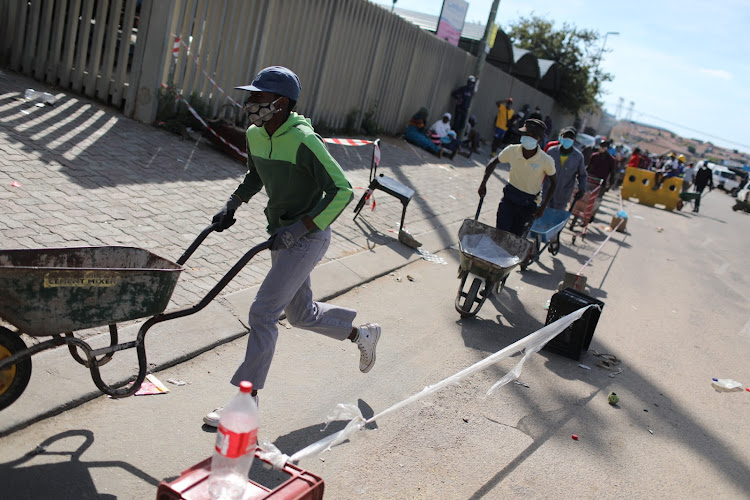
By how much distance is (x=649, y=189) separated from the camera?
72.4 ft

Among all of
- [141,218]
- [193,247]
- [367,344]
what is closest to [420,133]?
[141,218]

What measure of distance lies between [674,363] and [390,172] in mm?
7638

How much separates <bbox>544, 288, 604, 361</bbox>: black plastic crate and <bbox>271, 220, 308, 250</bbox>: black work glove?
135 inches

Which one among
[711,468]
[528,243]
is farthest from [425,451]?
[528,243]

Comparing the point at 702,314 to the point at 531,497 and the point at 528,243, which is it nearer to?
the point at 528,243

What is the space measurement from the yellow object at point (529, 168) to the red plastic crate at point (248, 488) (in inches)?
204

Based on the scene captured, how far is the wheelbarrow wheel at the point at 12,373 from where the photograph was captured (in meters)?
3.17

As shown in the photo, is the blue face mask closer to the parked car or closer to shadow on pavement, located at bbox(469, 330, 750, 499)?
shadow on pavement, located at bbox(469, 330, 750, 499)

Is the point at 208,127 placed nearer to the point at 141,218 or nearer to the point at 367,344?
the point at 141,218

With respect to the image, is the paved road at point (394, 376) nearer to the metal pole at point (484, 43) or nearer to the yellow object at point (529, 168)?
the yellow object at point (529, 168)

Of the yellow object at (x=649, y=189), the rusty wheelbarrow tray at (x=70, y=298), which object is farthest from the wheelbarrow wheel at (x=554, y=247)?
the yellow object at (x=649, y=189)

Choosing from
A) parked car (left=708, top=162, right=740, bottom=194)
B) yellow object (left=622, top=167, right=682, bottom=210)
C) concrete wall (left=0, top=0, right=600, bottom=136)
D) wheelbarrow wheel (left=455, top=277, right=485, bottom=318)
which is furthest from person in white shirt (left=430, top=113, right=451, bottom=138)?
parked car (left=708, top=162, right=740, bottom=194)

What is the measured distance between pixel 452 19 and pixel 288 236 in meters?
20.9

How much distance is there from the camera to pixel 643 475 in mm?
4289
